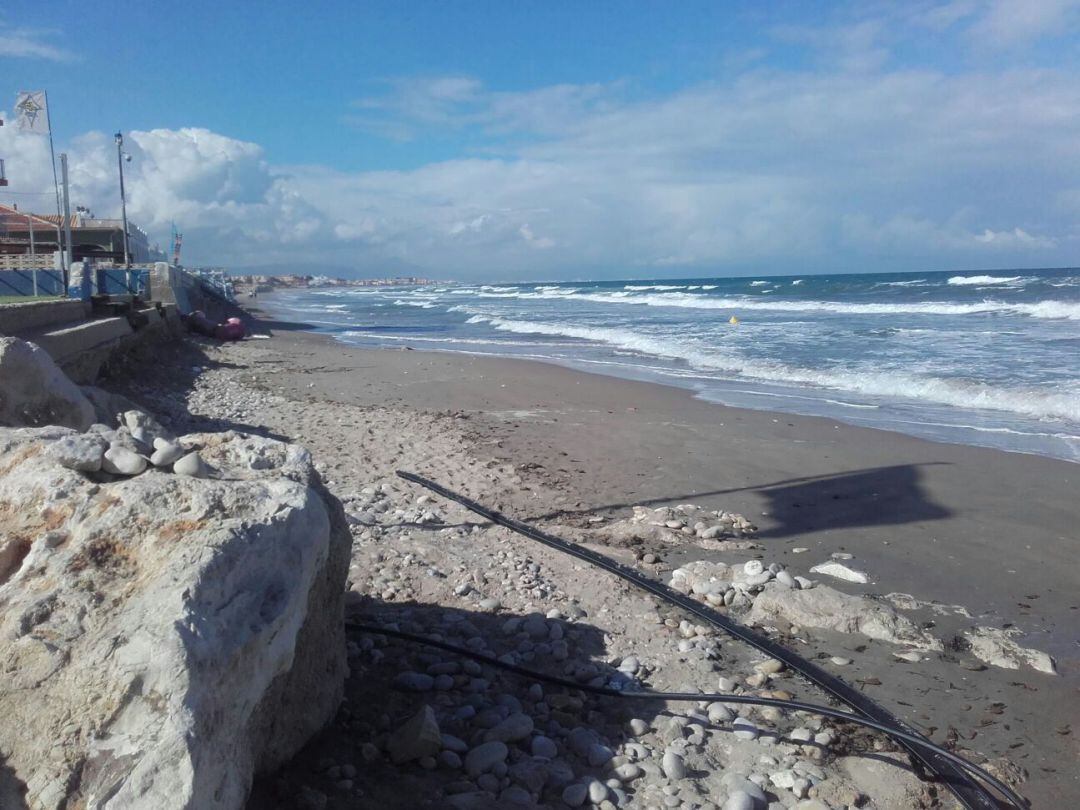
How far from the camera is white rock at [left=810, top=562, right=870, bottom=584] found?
6.03 meters

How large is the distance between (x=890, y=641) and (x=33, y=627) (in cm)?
448

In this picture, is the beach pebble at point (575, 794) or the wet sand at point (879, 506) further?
the wet sand at point (879, 506)

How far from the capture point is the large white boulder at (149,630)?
2.16 metres

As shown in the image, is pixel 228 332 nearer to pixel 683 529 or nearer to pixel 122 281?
pixel 122 281

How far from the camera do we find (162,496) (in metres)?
2.79

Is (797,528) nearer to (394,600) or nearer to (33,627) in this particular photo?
(394,600)

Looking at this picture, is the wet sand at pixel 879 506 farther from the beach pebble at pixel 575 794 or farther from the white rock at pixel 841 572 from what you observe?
the beach pebble at pixel 575 794

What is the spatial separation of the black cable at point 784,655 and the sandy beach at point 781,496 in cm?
15

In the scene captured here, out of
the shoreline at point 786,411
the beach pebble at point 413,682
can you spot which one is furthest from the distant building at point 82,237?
the beach pebble at point 413,682

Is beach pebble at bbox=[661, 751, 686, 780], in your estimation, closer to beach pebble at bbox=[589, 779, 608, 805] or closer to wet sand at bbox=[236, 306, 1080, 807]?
beach pebble at bbox=[589, 779, 608, 805]

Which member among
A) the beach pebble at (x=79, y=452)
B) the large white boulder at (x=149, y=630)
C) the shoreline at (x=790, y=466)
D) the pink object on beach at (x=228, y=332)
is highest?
the beach pebble at (x=79, y=452)

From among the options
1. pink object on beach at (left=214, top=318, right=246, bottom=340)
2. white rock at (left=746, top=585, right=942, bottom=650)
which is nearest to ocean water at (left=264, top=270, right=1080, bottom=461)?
pink object on beach at (left=214, top=318, right=246, bottom=340)

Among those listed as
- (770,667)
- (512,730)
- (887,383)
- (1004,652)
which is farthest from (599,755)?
(887,383)

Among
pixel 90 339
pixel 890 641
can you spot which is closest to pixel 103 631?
pixel 890 641
